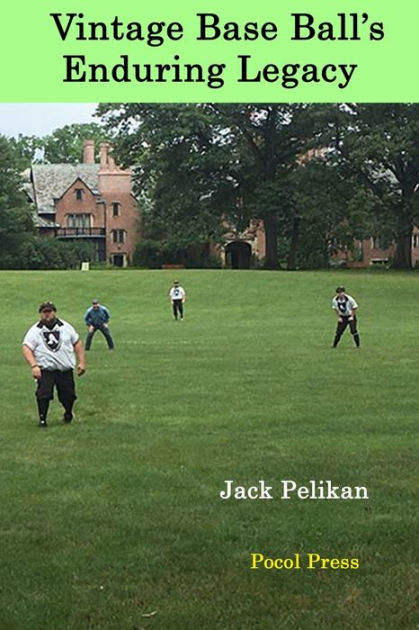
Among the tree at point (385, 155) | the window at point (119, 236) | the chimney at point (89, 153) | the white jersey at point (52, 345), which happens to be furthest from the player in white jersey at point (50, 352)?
the chimney at point (89, 153)

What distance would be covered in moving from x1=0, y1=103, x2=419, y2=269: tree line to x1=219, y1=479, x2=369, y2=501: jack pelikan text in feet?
112

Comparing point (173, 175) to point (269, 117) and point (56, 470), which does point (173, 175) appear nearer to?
point (269, 117)

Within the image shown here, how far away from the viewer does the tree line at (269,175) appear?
148 feet

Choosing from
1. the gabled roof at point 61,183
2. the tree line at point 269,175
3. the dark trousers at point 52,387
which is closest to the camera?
the dark trousers at point 52,387

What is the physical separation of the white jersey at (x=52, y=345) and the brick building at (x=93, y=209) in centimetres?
7077

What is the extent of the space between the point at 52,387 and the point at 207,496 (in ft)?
16.7

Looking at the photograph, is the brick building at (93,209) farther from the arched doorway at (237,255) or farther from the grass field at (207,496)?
the grass field at (207,496)

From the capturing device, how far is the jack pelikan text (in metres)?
8.23

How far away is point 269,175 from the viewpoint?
62594mm

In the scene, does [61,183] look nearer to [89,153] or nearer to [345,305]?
[89,153]

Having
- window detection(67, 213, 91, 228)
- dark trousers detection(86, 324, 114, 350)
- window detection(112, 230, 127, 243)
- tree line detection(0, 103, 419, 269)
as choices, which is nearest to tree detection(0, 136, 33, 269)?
tree line detection(0, 103, 419, 269)

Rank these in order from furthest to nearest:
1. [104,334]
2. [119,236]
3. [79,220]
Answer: [79,220] < [119,236] < [104,334]

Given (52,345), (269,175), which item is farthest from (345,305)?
(269,175)
